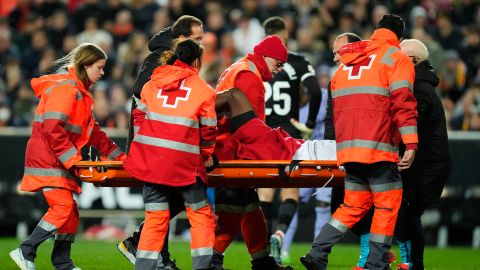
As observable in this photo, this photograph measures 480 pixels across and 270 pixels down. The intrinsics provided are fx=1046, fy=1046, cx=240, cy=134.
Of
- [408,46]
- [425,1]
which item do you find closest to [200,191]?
[408,46]

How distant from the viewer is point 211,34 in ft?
56.9

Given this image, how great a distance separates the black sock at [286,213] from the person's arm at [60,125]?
9.79 ft

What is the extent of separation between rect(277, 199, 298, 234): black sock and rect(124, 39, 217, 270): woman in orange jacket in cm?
295

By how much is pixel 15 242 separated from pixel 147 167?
6617mm

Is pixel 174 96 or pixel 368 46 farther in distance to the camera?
pixel 368 46

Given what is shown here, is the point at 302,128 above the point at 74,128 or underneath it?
underneath

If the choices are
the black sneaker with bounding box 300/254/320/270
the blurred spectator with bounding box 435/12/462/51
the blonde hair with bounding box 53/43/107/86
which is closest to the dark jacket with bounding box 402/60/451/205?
the black sneaker with bounding box 300/254/320/270

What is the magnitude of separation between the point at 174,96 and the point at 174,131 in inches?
11.1

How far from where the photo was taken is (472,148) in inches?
567

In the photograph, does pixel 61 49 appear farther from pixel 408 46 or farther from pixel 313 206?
pixel 408 46

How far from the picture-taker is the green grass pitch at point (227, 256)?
1090 centimetres

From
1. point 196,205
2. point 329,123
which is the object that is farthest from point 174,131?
point 329,123

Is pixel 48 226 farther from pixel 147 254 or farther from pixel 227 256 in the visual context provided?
pixel 227 256

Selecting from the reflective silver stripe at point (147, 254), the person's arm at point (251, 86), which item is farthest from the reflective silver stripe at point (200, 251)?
the person's arm at point (251, 86)
